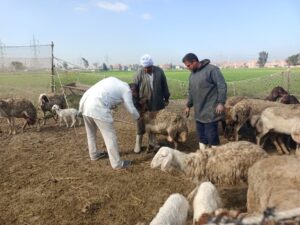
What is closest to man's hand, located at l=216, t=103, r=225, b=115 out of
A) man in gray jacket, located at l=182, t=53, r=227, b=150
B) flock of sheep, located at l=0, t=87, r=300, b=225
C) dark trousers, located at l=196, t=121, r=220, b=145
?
man in gray jacket, located at l=182, t=53, r=227, b=150

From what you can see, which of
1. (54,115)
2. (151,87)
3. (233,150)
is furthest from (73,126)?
(233,150)

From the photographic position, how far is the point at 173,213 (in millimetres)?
4375

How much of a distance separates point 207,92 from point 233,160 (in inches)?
68.1

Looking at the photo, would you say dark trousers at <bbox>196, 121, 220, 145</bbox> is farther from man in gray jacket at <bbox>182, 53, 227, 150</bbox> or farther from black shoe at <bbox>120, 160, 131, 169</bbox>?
black shoe at <bbox>120, 160, 131, 169</bbox>

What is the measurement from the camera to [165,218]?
418 cm

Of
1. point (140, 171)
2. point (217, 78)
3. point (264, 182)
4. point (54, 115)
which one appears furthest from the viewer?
point (54, 115)

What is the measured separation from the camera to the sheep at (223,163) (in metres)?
5.48

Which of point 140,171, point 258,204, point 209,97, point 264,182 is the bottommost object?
point 140,171

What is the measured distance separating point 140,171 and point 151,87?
6.36 ft

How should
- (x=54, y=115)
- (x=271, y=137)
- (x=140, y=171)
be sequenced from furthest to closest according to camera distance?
(x=54, y=115) < (x=271, y=137) < (x=140, y=171)

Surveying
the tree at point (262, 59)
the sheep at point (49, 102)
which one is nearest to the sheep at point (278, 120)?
the sheep at point (49, 102)

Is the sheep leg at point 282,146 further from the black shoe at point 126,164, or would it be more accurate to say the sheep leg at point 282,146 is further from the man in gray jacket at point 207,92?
the black shoe at point 126,164

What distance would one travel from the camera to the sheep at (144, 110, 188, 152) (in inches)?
317

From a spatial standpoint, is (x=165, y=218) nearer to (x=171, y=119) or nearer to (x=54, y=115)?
(x=171, y=119)
